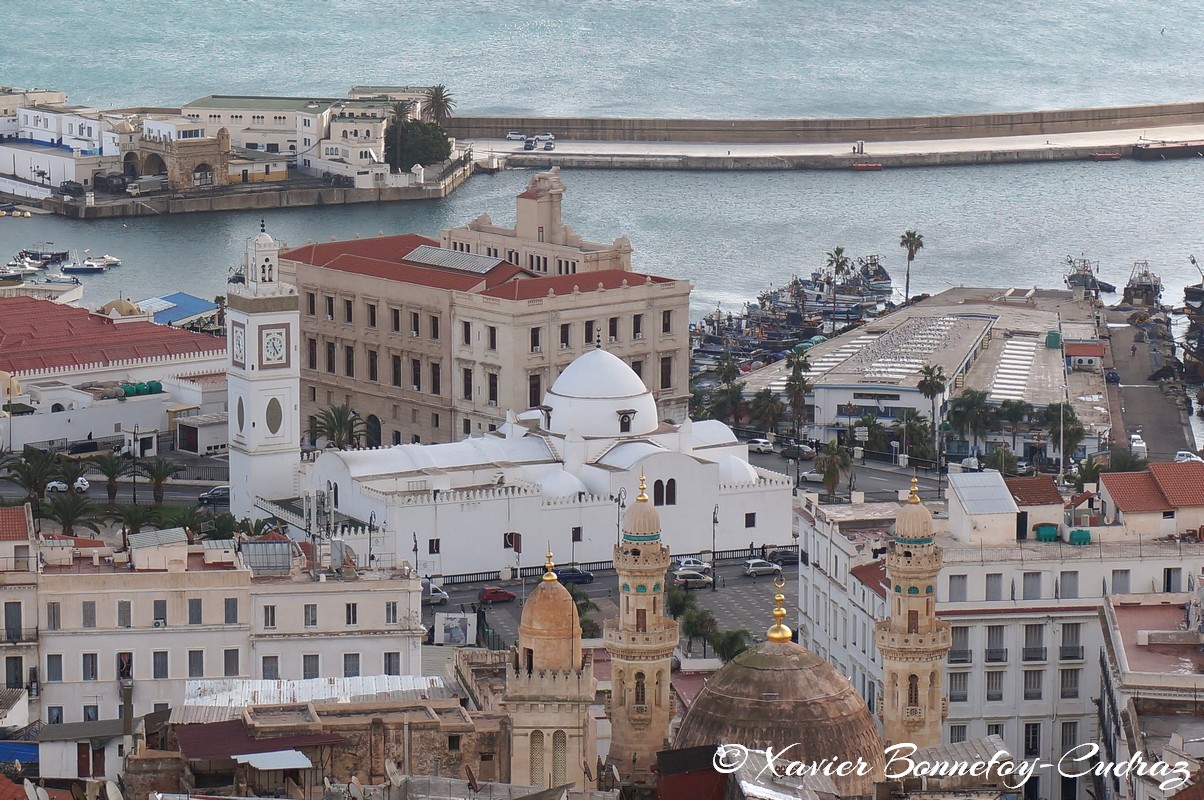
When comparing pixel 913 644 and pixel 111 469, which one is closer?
pixel 913 644

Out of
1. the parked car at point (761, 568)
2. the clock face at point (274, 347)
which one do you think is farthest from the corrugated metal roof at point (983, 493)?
the clock face at point (274, 347)

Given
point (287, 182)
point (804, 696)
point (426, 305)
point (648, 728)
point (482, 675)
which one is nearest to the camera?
point (804, 696)

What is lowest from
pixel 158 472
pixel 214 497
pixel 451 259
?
pixel 214 497

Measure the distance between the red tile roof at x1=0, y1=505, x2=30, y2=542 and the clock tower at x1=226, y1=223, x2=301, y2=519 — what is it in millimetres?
27357

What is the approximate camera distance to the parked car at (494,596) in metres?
90.8

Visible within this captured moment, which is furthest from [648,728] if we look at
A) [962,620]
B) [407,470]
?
[407,470]

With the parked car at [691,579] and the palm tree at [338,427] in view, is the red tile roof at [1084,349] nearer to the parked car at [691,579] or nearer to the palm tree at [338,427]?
the palm tree at [338,427]

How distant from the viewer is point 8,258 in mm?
175625

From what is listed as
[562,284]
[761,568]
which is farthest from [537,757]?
[562,284]

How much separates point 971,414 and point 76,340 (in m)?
33.6

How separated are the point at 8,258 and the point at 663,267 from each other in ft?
118

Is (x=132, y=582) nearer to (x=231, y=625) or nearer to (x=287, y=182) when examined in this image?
(x=231, y=625)

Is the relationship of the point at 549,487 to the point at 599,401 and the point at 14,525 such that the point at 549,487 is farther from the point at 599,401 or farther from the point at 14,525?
the point at 14,525

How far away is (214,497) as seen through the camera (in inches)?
4063
